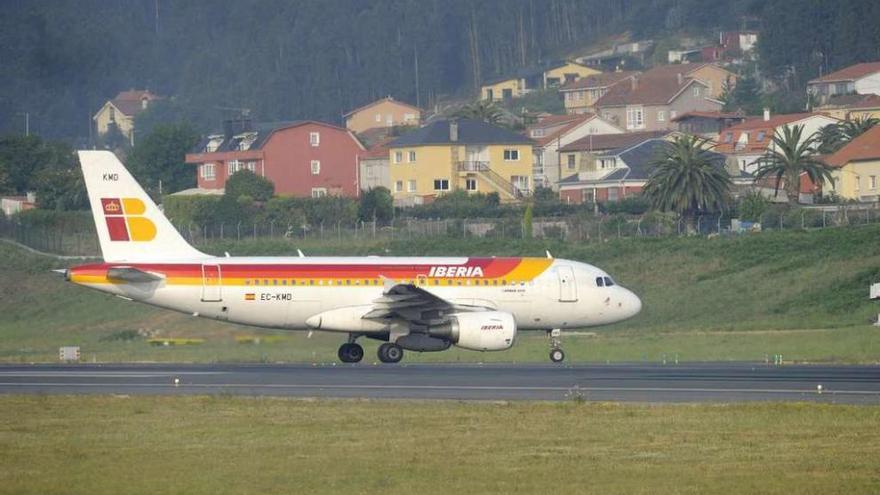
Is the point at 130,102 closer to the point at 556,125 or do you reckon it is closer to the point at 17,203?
the point at 556,125

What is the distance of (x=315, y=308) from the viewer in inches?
1652

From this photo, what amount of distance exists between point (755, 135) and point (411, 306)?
72.4 meters

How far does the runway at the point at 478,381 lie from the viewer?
32.0 meters

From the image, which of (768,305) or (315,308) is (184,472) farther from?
(768,305)

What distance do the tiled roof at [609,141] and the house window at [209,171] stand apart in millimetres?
24954

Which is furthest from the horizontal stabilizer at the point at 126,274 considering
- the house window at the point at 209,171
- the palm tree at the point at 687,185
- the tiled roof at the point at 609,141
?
the tiled roof at the point at 609,141

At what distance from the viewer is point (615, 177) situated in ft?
333

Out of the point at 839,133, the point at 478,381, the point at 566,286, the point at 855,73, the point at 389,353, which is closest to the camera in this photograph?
the point at 478,381

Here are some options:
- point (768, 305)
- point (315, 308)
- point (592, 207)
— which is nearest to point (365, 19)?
point (592, 207)

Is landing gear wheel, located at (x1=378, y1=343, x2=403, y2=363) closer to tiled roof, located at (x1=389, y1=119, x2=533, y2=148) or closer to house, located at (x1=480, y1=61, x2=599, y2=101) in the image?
tiled roof, located at (x1=389, y1=119, x2=533, y2=148)

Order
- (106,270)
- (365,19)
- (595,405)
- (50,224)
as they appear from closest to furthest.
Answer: (595,405) → (106,270) → (50,224) → (365,19)

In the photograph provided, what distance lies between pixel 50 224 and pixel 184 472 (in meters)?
66.7

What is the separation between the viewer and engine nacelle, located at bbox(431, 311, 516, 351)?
40.3 m

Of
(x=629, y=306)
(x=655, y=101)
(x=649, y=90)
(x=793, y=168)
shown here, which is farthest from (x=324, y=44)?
(x=629, y=306)
